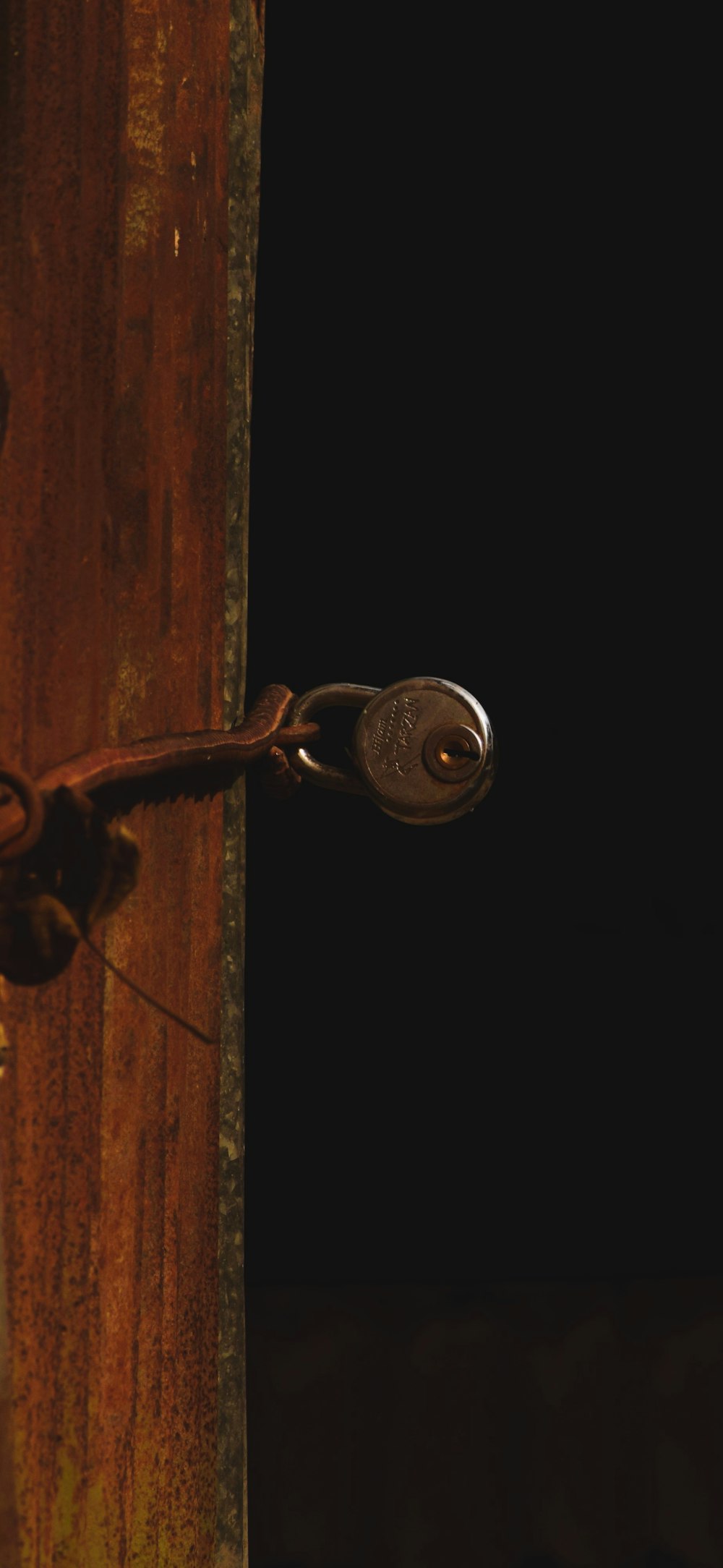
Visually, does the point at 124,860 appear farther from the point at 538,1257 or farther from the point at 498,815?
the point at 538,1257

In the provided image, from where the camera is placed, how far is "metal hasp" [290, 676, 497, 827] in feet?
1.40

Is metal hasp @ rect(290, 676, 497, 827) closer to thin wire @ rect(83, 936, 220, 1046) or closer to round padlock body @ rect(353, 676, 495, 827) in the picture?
round padlock body @ rect(353, 676, 495, 827)

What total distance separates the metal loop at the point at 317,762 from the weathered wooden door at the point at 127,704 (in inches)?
1.1

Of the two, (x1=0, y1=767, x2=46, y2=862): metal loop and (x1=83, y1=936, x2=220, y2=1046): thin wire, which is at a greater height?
(x1=0, y1=767, x2=46, y2=862): metal loop

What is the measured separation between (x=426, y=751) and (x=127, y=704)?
0.12 m

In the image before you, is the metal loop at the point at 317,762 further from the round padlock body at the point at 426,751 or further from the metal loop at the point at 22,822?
the metal loop at the point at 22,822

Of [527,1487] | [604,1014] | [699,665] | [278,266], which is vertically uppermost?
[278,266]

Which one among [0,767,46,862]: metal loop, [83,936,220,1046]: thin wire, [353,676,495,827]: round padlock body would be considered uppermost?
[353,676,495,827]: round padlock body

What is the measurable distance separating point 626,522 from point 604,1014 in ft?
1.95

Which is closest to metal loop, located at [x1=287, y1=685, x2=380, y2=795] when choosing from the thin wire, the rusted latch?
the rusted latch

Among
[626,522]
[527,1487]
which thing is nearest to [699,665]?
[626,522]

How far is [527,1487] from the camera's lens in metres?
1.50

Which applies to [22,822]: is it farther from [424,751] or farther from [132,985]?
[424,751]

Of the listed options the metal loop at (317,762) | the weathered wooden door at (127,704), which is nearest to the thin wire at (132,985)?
the weathered wooden door at (127,704)
